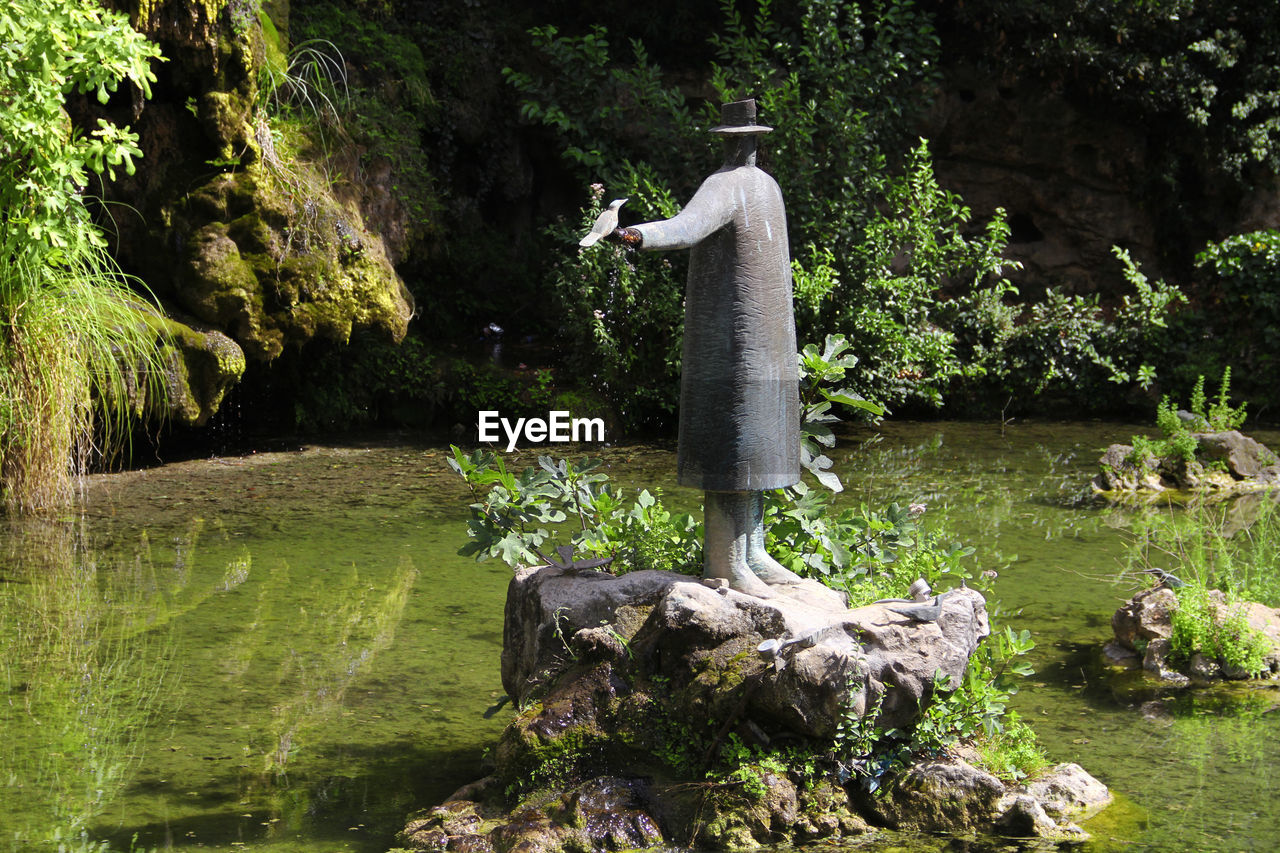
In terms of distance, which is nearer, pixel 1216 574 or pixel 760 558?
pixel 760 558

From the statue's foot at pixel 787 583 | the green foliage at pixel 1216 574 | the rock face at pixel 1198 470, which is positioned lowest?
the green foliage at pixel 1216 574

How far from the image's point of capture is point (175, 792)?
4.95 meters

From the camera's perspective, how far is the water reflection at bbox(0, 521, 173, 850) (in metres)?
4.86

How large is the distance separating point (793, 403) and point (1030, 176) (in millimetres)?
12629

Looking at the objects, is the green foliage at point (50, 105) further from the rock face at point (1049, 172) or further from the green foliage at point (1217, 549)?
the rock face at point (1049, 172)

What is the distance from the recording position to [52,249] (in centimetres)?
866

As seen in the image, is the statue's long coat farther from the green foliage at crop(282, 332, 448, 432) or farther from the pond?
the green foliage at crop(282, 332, 448, 432)

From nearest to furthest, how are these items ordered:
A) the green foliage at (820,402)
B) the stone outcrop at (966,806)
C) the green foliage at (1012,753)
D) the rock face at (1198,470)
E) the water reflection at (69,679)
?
the stone outcrop at (966,806), the green foliage at (1012,753), the water reflection at (69,679), the green foliage at (820,402), the rock face at (1198,470)

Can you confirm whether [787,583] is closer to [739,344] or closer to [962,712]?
[962,712]

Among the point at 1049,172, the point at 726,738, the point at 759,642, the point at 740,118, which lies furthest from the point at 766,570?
the point at 1049,172

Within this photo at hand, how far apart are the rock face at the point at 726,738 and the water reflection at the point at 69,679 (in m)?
1.38

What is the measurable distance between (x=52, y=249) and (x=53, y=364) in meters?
0.78

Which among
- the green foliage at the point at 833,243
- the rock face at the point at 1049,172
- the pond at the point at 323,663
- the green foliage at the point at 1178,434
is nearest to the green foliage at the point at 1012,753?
the pond at the point at 323,663

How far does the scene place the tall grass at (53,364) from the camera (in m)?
8.54
